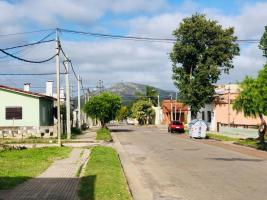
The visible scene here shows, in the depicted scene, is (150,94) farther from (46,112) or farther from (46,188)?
(46,188)

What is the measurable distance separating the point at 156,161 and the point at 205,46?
40741mm

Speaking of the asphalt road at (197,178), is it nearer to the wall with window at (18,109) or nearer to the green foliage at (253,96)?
the green foliage at (253,96)

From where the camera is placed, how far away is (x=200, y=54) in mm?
63656

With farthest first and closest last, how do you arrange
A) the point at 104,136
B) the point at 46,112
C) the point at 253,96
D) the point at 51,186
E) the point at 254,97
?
the point at 46,112, the point at 104,136, the point at 253,96, the point at 254,97, the point at 51,186

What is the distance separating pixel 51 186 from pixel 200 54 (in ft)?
166

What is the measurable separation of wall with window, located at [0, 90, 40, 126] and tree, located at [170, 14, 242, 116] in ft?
73.0

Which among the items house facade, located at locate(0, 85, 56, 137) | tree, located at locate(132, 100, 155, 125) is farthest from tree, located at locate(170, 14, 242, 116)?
tree, located at locate(132, 100, 155, 125)

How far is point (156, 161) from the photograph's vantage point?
24.7 meters

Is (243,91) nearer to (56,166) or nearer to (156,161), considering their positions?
(156,161)

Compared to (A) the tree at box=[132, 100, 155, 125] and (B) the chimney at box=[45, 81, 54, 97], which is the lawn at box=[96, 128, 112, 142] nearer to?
(B) the chimney at box=[45, 81, 54, 97]

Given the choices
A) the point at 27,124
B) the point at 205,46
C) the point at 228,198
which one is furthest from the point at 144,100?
the point at 228,198

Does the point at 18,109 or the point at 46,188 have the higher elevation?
the point at 18,109

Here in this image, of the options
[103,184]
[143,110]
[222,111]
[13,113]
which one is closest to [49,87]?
[222,111]

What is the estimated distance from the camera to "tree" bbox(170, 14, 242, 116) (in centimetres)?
6272
